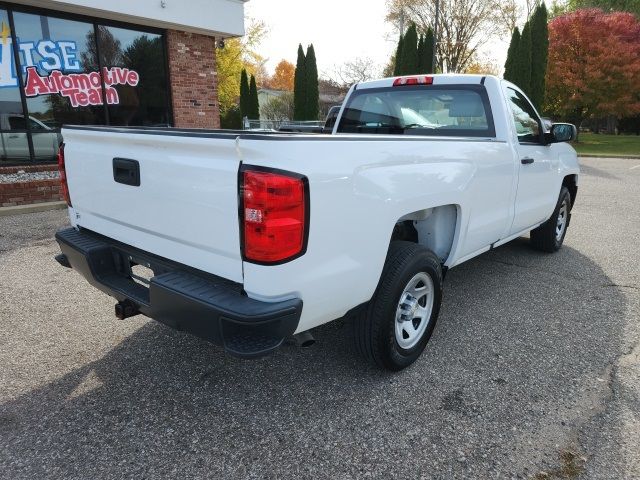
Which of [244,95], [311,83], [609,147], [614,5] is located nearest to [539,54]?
[609,147]

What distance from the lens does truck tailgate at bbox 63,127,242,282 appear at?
208 cm

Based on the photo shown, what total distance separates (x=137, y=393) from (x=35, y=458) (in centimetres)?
61

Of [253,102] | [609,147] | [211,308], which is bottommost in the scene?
[609,147]

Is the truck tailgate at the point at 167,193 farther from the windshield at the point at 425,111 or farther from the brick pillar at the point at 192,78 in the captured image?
the brick pillar at the point at 192,78

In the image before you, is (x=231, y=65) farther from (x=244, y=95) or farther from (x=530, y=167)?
(x=530, y=167)

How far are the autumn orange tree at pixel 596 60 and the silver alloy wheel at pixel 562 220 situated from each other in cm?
2471

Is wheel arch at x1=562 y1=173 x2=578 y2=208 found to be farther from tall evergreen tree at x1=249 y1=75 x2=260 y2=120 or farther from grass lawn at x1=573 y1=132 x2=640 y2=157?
tall evergreen tree at x1=249 y1=75 x2=260 y2=120

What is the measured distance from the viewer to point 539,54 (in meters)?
24.4

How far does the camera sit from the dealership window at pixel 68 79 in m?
8.80

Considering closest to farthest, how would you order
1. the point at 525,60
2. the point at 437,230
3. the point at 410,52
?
the point at 437,230, the point at 525,60, the point at 410,52

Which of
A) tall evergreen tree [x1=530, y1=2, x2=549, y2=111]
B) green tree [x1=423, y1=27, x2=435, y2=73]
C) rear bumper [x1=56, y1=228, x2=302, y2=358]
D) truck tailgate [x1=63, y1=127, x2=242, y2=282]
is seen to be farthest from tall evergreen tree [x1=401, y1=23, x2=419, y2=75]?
rear bumper [x1=56, y1=228, x2=302, y2=358]

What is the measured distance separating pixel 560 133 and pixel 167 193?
3.81 metres

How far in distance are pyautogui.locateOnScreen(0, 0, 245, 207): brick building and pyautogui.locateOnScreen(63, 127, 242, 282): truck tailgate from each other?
6.52 m

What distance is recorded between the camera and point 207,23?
10.6 meters
